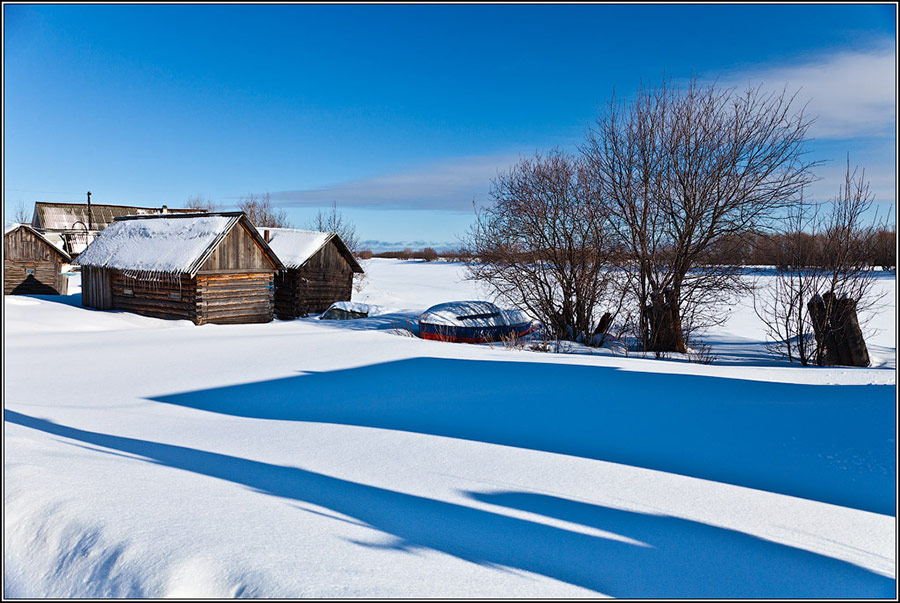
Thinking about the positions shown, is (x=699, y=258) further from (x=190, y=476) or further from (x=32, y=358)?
(x=32, y=358)

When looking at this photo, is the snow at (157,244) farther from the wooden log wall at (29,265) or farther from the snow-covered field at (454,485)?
the snow-covered field at (454,485)

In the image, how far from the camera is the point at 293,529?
12.3 feet

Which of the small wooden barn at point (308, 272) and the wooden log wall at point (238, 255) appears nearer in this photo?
the wooden log wall at point (238, 255)

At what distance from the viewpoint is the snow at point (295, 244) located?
2591 centimetres

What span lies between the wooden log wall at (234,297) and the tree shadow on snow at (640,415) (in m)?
11.4

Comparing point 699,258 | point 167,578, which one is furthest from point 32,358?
point 699,258

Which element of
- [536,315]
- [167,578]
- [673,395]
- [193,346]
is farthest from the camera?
[536,315]

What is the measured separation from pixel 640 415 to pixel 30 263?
33507mm

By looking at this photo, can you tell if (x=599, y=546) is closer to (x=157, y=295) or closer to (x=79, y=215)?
(x=157, y=295)

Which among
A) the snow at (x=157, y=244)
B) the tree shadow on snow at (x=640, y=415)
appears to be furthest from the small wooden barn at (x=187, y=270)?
the tree shadow on snow at (x=640, y=415)

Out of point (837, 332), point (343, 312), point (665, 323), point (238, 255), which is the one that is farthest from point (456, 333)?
point (837, 332)

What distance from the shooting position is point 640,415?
7277 millimetres

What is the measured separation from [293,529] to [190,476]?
65.0 inches

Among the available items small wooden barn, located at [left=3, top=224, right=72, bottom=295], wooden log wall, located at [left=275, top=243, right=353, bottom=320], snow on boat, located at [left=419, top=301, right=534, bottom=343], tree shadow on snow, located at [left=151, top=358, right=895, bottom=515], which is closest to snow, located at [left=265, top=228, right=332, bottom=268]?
wooden log wall, located at [left=275, top=243, right=353, bottom=320]
